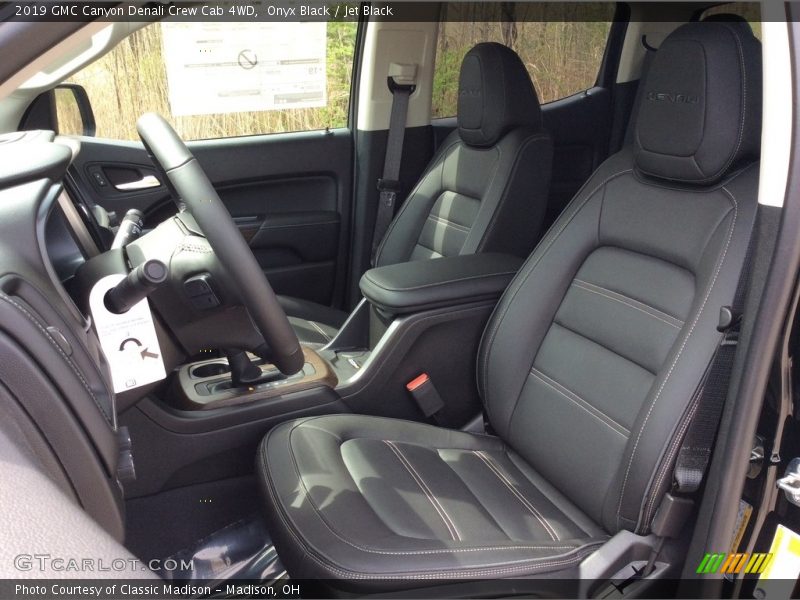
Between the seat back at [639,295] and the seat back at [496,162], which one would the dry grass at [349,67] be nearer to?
the seat back at [496,162]

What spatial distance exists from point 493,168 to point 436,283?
1.74 ft

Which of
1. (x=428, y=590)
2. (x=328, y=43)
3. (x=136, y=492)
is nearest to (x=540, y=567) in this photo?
(x=428, y=590)

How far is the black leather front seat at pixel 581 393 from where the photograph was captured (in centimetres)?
118

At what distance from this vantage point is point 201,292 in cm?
120

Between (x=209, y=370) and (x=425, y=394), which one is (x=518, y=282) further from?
(x=209, y=370)

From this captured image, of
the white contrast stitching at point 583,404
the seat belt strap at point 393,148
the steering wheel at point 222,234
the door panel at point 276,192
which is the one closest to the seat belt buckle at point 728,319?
the white contrast stitching at point 583,404

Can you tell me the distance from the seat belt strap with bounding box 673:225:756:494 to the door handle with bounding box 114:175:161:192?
1.81 m

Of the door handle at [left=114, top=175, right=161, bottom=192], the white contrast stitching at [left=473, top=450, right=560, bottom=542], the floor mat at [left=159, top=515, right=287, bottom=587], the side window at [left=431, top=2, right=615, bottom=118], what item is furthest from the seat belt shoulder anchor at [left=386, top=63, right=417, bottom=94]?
the floor mat at [left=159, top=515, right=287, bottom=587]

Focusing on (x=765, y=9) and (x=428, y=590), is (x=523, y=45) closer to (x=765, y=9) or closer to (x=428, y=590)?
(x=765, y=9)

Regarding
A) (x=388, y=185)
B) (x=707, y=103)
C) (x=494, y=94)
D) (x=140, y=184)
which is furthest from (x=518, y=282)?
(x=140, y=184)

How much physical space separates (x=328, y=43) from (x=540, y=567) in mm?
Result: 1892

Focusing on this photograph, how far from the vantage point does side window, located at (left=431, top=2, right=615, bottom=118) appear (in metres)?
2.58

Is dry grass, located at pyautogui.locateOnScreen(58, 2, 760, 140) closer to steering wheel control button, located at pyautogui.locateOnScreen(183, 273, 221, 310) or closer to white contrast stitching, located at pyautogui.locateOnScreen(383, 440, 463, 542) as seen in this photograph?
steering wheel control button, located at pyautogui.locateOnScreen(183, 273, 221, 310)

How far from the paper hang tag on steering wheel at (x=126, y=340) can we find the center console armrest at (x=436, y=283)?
687 mm
